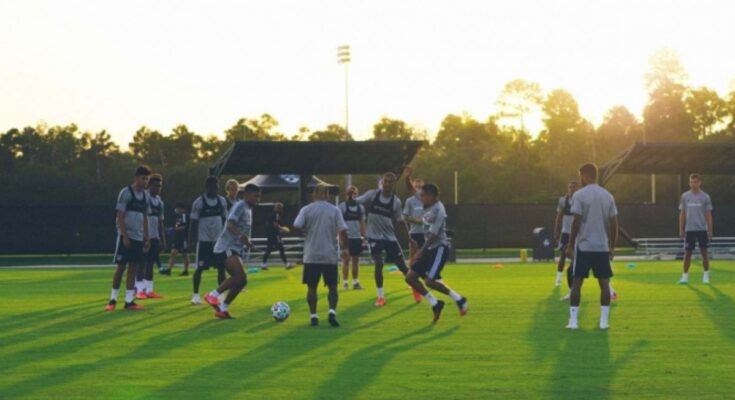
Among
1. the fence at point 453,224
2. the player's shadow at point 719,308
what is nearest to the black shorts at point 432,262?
Answer: the player's shadow at point 719,308

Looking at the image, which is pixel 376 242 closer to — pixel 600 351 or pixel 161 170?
pixel 600 351

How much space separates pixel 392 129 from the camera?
11394cm

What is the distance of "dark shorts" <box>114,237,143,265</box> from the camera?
17406mm

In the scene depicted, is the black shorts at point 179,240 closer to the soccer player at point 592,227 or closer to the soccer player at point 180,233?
the soccer player at point 180,233

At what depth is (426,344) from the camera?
501 inches

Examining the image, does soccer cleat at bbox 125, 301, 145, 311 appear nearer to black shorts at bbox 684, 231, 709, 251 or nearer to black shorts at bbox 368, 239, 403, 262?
black shorts at bbox 368, 239, 403, 262

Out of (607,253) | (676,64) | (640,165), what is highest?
(676,64)

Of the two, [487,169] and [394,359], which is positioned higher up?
[487,169]

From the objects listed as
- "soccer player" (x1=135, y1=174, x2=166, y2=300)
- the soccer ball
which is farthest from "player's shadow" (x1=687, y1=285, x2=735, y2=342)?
"soccer player" (x1=135, y1=174, x2=166, y2=300)

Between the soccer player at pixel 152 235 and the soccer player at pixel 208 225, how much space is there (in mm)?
784

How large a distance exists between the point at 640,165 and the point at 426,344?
3236 centimetres

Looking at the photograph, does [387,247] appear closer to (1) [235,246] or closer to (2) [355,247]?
(2) [355,247]

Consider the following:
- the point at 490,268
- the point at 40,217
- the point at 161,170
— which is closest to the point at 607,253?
the point at 490,268

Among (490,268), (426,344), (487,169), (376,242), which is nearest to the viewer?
(426,344)
